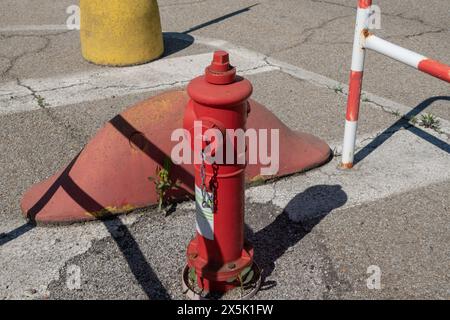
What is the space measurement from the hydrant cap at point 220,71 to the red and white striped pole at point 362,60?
133 centimetres

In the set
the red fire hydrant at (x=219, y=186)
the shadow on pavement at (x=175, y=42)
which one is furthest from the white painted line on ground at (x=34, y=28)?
the red fire hydrant at (x=219, y=186)

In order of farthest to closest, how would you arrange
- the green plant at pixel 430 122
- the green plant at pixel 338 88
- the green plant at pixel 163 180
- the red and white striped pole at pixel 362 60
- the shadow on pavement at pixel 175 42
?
the shadow on pavement at pixel 175 42 < the green plant at pixel 338 88 < the green plant at pixel 430 122 < the green plant at pixel 163 180 < the red and white striped pole at pixel 362 60

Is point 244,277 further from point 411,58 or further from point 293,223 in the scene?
point 411,58

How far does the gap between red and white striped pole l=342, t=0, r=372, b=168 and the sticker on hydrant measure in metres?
1.57

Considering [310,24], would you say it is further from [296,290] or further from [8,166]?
[296,290]

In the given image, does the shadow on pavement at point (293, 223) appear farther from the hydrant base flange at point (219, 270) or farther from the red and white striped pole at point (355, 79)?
the red and white striped pole at point (355, 79)

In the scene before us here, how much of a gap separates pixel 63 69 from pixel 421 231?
424cm

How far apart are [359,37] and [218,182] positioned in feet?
5.42

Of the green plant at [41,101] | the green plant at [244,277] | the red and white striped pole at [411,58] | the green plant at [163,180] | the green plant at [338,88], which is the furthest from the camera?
→ the green plant at [338,88]

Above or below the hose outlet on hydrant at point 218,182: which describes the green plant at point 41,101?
below

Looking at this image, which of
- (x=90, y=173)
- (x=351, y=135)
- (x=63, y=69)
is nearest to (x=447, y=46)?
(x=351, y=135)

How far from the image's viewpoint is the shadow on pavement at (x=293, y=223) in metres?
3.15

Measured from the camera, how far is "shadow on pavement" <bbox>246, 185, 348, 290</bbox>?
315 centimetres

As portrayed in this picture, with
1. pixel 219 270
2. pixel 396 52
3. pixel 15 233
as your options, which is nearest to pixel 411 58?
pixel 396 52
